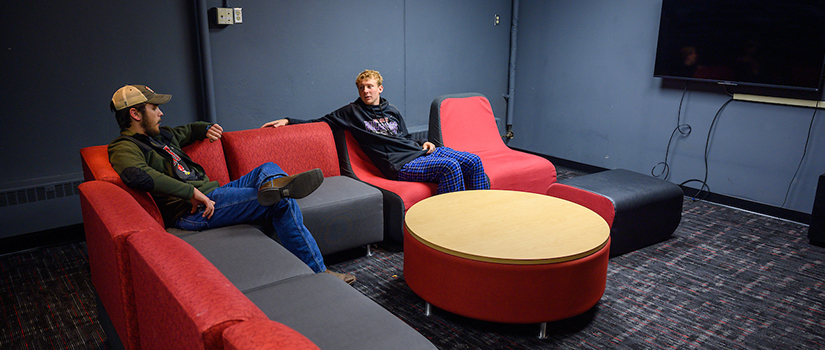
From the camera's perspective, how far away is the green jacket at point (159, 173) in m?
2.03

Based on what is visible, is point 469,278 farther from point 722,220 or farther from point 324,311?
point 722,220

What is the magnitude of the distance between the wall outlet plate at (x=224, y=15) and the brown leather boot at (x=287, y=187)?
5.52ft

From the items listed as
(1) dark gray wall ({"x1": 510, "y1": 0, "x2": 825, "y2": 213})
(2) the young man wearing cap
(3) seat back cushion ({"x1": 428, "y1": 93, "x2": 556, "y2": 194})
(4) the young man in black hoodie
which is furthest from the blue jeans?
(1) dark gray wall ({"x1": 510, "y1": 0, "x2": 825, "y2": 213})

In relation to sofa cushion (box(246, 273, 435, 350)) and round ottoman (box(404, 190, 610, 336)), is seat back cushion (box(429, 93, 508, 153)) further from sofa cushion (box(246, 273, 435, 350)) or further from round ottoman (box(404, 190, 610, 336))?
sofa cushion (box(246, 273, 435, 350))

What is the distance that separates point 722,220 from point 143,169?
363 centimetres

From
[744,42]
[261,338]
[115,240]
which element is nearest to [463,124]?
[744,42]

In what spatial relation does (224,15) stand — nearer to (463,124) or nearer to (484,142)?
(463,124)

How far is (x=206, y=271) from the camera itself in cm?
115

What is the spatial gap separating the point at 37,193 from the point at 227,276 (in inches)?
78.4

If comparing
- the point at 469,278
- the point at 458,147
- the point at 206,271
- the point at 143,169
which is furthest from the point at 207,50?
the point at 206,271

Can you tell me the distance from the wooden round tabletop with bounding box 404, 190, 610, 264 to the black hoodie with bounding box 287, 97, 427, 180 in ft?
1.93

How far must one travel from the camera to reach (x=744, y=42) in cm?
370

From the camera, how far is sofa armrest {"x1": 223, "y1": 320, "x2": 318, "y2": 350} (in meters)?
0.87

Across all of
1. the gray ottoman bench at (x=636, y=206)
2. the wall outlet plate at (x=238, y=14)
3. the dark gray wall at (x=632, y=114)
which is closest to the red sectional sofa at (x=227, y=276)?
the wall outlet plate at (x=238, y=14)
